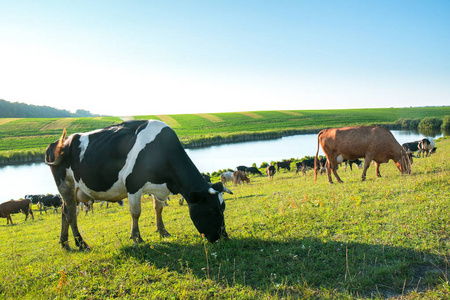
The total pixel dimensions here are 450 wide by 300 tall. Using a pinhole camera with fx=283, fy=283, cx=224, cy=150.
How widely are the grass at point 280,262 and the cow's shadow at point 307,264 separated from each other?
0.05 ft

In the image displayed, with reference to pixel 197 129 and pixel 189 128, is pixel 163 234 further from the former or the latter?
pixel 189 128

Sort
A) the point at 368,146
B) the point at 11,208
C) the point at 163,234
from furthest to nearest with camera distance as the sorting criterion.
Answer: the point at 11,208 → the point at 368,146 → the point at 163,234

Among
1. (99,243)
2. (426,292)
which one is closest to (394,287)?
(426,292)

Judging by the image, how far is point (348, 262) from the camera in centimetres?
392

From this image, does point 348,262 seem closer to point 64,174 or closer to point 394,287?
point 394,287

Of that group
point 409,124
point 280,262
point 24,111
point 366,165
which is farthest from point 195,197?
point 24,111

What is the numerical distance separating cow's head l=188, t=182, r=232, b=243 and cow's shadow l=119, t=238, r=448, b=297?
8.5 inches

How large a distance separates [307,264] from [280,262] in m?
0.38

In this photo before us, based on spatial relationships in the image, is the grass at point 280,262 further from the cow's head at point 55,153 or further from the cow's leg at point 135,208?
the cow's head at point 55,153

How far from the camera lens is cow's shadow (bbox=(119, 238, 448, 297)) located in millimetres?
3469

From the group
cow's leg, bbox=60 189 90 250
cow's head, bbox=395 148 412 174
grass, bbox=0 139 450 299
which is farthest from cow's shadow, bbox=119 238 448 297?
cow's head, bbox=395 148 412 174

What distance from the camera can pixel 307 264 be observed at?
13.2ft

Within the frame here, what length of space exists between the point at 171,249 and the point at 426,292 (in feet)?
12.3

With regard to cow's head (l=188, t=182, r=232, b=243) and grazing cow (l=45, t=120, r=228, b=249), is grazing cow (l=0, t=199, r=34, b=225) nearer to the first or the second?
grazing cow (l=45, t=120, r=228, b=249)
